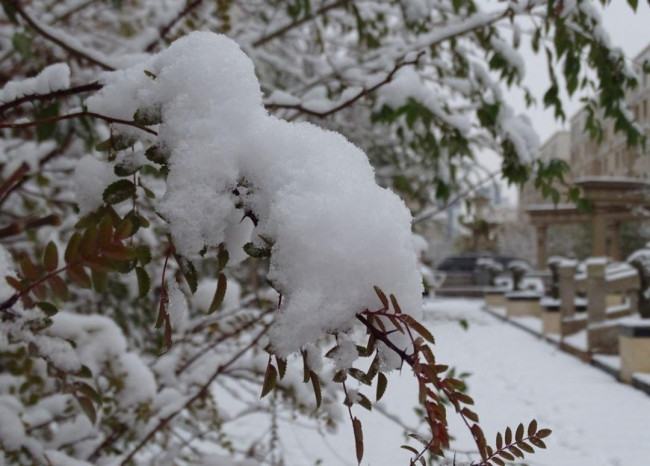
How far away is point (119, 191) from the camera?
0.72 m

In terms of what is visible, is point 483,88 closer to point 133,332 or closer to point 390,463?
point 390,463

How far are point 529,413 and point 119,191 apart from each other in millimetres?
3931

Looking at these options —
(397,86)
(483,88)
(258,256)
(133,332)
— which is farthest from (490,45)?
(133,332)

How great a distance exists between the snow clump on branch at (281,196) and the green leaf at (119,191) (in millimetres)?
98

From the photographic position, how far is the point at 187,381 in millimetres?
2287

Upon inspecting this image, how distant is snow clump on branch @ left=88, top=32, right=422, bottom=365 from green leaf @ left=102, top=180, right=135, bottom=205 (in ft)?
0.32

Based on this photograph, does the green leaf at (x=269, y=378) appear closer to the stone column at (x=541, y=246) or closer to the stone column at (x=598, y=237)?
the stone column at (x=598, y=237)

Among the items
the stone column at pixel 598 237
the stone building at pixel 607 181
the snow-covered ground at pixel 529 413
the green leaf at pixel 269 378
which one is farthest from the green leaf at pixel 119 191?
the stone column at pixel 598 237

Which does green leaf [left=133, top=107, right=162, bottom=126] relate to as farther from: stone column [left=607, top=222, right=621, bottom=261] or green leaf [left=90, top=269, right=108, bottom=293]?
stone column [left=607, top=222, right=621, bottom=261]

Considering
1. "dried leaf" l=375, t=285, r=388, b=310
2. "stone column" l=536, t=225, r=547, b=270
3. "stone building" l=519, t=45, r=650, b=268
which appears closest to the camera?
"dried leaf" l=375, t=285, r=388, b=310

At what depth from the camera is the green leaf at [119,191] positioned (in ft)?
2.33

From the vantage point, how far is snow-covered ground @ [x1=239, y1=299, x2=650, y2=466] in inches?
83.2

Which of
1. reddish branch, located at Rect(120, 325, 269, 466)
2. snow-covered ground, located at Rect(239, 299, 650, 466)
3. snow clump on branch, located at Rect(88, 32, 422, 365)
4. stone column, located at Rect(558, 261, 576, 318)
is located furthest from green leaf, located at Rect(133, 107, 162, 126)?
stone column, located at Rect(558, 261, 576, 318)

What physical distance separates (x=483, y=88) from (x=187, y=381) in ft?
6.72
